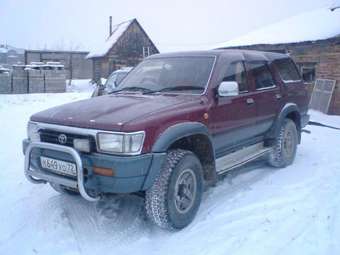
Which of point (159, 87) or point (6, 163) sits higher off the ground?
point (159, 87)

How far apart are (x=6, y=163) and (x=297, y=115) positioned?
16.1 feet

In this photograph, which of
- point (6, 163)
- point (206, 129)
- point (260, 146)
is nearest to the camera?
point (206, 129)

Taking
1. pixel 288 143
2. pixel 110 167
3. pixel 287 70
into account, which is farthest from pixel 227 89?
pixel 287 70

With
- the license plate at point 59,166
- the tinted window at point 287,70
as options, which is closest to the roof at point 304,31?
the tinted window at point 287,70

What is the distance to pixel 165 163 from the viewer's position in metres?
3.66

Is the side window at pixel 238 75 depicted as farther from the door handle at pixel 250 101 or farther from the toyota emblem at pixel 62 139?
the toyota emblem at pixel 62 139

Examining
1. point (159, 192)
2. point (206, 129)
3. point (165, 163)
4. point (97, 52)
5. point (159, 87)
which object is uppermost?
point (97, 52)

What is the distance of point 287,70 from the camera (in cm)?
626

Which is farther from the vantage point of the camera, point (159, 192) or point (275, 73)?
point (275, 73)

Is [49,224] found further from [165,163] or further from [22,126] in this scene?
[22,126]

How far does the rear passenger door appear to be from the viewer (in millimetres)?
5160

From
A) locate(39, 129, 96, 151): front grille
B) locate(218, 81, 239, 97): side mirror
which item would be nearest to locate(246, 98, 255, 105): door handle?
locate(218, 81, 239, 97): side mirror

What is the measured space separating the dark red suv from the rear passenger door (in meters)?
0.02

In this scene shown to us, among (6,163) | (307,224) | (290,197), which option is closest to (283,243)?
(307,224)
